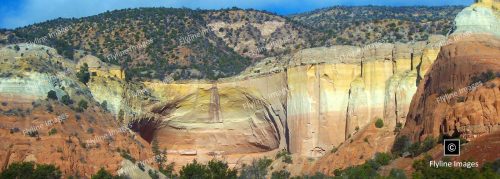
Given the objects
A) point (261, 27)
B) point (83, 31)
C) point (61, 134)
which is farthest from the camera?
point (261, 27)

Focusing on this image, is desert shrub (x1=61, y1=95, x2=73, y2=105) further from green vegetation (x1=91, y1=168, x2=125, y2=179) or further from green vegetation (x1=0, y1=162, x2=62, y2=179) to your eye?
green vegetation (x1=0, y1=162, x2=62, y2=179)

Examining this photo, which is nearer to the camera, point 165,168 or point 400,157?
point 400,157

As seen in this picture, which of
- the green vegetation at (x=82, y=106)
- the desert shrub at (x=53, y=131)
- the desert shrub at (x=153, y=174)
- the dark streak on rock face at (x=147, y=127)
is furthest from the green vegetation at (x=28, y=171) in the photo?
the dark streak on rock face at (x=147, y=127)

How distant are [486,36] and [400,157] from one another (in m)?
9.55

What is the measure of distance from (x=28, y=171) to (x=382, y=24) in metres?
37.9

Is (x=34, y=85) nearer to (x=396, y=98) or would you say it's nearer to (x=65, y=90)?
(x=65, y=90)

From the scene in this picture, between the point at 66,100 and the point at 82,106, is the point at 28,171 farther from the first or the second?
the point at 82,106

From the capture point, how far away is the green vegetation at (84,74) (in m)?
79.8

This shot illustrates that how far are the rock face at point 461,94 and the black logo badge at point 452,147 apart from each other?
72 cm

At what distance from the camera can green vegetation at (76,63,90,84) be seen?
7975cm

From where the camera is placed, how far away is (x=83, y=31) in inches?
4016

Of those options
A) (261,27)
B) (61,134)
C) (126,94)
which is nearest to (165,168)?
(126,94)

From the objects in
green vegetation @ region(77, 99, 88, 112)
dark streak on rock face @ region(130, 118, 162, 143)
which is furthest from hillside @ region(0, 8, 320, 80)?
green vegetation @ region(77, 99, 88, 112)

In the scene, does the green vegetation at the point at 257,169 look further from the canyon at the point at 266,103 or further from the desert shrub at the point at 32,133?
the desert shrub at the point at 32,133
